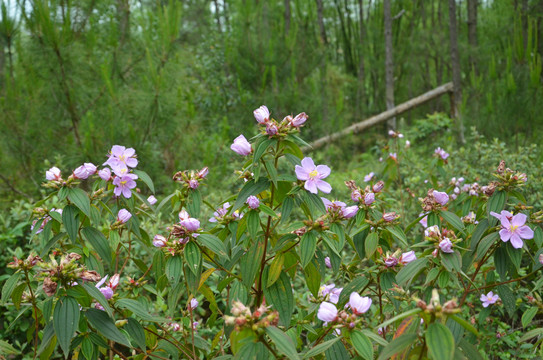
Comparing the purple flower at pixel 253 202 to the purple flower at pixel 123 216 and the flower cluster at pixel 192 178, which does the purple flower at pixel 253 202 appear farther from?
the purple flower at pixel 123 216

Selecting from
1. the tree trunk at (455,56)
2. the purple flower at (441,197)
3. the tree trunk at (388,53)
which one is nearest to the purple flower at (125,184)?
the purple flower at (441,197)

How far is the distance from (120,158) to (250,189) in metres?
0.60

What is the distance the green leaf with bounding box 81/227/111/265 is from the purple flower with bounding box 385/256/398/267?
2.78 feet

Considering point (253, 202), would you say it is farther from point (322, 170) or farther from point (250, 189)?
point (322, 170)

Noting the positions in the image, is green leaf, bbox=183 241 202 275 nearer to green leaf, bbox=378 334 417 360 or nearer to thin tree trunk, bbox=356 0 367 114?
green leaf, bbox=378 334 417 360

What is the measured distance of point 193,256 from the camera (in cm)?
107

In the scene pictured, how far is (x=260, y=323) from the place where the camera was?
81cm

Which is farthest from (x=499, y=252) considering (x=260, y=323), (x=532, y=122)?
(x=532, y=122)

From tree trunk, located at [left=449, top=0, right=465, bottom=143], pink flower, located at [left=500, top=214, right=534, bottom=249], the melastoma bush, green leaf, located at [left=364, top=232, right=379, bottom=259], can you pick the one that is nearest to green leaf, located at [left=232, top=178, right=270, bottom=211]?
the melastoma bush

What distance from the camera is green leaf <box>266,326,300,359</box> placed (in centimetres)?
79

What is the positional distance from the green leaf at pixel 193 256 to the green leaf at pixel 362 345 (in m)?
0.42

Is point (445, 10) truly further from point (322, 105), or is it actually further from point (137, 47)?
point (137, 47)

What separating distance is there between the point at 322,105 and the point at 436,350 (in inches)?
242

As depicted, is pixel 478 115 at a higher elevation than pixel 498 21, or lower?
lower
